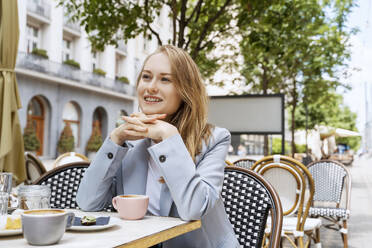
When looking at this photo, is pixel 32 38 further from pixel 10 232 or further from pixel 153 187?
pixel 10 232

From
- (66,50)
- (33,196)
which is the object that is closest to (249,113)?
(33,196)

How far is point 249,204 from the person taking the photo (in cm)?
178

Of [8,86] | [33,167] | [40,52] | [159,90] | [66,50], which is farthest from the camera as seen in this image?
[66,50]

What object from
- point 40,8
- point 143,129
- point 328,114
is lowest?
point 143,129

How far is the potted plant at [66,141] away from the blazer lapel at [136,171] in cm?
2207

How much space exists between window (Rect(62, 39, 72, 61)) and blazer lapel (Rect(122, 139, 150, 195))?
23391mm

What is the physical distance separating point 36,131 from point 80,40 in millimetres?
6085

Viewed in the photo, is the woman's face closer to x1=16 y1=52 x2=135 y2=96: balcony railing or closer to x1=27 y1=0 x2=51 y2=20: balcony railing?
x1=16 y1=52 x2=135 y2=96: balcony railing

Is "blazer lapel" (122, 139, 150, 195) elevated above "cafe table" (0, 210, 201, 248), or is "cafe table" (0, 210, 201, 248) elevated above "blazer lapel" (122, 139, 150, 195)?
"blazer lapel" (122, 139, 150, 195)

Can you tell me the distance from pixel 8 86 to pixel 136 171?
2307 mm

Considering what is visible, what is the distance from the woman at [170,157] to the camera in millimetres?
1446

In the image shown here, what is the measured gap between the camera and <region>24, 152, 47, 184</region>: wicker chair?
13.7 feet

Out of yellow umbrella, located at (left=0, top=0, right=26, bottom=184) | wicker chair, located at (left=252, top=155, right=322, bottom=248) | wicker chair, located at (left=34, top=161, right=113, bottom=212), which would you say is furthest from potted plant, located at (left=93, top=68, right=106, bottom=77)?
wicker chair, located at (left=34, top=161, right=113, bottom=212)

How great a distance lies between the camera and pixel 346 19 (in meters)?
11.1
